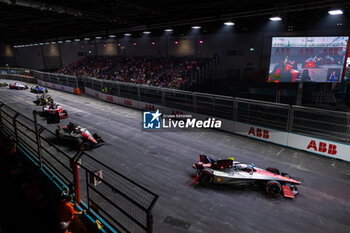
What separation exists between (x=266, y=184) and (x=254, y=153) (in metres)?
3.25

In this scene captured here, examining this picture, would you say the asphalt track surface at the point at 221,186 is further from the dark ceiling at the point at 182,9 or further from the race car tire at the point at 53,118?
the dark ceiling at the point at 182,9

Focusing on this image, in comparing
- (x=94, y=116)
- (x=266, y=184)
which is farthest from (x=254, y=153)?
(x=94, y=116)

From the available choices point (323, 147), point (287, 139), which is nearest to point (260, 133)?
point (287, 139)

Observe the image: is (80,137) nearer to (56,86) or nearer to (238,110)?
(238,110)

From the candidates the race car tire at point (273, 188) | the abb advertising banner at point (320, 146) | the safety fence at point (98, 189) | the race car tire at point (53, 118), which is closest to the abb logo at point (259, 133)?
the abb advertising banner at point (320, 146)

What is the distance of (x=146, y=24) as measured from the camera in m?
20.4

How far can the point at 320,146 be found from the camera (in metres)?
10.3

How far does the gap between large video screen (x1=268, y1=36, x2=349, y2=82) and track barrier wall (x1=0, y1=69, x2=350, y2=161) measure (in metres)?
2.65

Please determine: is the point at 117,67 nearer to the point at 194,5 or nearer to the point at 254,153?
the point at 194,5

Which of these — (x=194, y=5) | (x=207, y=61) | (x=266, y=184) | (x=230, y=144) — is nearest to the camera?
(x=266, y=184)

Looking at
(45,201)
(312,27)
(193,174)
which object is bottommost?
(193,174)

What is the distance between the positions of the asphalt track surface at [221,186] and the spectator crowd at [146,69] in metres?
12.0

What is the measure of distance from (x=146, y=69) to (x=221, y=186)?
24755mm

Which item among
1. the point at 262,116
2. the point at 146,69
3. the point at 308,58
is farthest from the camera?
the point at 146,69
